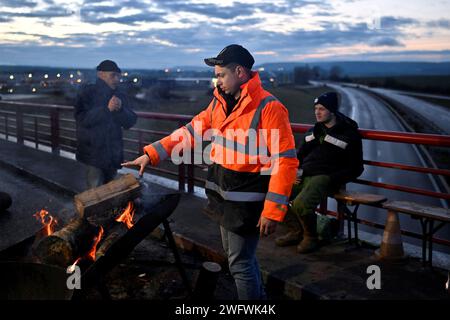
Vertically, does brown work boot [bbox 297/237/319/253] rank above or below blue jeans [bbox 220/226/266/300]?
below

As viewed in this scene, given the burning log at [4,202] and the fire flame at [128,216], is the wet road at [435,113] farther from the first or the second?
the fire flame at [128,216]

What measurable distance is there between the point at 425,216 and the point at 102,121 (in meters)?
3.88

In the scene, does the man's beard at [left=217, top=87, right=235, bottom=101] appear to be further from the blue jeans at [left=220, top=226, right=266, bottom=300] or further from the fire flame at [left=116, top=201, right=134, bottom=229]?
the fire flame at [left=116, top=201, right=134, bottom=229]

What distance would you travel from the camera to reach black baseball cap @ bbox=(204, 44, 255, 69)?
2.95 m

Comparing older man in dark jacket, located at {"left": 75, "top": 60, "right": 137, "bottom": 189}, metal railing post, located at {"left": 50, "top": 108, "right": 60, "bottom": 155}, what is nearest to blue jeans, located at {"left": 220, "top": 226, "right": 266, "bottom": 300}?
older man in dark jacket, located at {"left": 75, "top": 60, "right": 137, "bottom": 189}

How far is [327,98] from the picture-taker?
15.7ft

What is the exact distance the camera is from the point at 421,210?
13.4ft

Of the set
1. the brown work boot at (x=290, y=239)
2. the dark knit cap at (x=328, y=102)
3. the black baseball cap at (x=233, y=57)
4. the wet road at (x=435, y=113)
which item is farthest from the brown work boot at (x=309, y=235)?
the wet road at (x=435, y=113)

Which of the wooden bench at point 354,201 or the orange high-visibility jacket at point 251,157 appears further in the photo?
the wooden bench at point 354,201

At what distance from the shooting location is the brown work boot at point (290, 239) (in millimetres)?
4645

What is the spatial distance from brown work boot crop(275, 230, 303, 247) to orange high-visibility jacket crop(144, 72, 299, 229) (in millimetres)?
1713

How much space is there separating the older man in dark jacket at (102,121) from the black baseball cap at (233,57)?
8.90ft

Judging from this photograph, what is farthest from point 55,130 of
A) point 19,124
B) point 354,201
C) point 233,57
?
point 233,57
